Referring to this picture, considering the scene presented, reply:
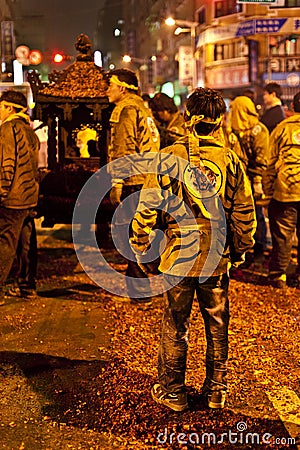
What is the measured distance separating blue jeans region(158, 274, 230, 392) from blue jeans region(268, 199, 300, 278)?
353 centimetres

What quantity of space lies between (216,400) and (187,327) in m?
0.56

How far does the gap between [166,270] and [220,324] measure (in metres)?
0.55

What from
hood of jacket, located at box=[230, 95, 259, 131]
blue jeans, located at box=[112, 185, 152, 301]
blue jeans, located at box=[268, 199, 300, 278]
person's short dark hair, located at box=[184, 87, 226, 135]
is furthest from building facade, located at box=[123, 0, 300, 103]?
person's short dark hair, located at box=[184, 87, 226, 135]

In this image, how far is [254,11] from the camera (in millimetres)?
41156

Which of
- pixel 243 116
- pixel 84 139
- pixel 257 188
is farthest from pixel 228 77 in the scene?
pixel 257 188

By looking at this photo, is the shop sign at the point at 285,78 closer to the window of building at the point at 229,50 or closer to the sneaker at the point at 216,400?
the window of building at the point at 229,50

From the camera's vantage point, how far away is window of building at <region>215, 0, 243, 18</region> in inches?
1655

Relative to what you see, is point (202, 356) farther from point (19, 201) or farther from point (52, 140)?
point (52, 140)

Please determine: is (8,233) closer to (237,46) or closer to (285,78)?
(285,78)

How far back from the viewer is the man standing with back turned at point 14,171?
6.95m

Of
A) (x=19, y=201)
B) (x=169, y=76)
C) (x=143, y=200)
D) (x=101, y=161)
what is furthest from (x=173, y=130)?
(x=169, y=76)

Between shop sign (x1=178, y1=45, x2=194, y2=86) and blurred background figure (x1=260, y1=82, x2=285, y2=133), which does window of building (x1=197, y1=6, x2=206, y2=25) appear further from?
blurred background figure (x1=260, y1=82, x2=285, y2=133)

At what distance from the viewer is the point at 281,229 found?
794 cm

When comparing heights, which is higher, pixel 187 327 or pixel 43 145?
pixel 43 145
